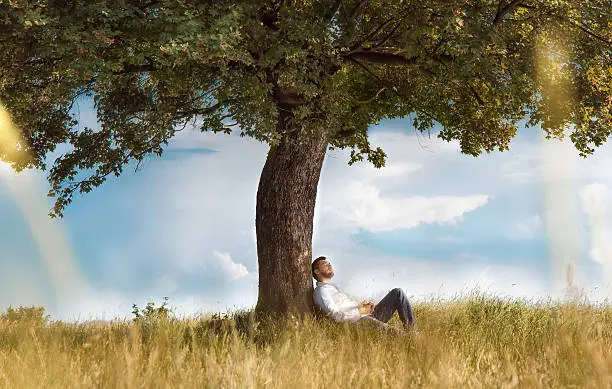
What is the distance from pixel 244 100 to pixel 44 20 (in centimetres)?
321

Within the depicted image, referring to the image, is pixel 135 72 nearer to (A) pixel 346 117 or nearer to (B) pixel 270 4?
(B) pixel 270 4

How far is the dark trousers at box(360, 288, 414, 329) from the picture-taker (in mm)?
9922

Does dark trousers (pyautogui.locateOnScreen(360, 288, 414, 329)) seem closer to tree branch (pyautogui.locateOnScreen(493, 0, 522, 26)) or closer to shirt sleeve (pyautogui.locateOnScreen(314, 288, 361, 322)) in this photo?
shirt sleeve (pyautogui.locateOnScreen(314, 288, 361, 322))

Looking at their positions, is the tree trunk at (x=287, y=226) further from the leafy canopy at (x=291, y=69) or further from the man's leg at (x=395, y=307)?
the man's leg at (x=395, y=307)

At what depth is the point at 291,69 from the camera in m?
9.77

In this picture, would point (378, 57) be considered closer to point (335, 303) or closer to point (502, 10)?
point (502, 10)

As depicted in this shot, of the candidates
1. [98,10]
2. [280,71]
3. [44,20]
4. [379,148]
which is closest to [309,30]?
[280,71]

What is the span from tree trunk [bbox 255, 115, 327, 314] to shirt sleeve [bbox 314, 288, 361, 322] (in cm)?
82

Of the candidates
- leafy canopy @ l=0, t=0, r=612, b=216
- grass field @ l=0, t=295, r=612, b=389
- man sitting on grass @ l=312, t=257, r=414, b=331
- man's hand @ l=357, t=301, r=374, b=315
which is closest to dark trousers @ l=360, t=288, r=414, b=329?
man sitting on grass @ l=312, t=257, r=414, b=331

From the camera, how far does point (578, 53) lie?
11422 millimetres

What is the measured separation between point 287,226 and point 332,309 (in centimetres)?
204

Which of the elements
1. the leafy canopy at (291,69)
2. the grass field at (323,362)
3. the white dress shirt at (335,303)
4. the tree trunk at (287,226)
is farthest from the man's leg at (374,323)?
the leafy canopy at (291,69)

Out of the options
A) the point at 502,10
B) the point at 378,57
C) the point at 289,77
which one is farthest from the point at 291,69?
the point at 502,10

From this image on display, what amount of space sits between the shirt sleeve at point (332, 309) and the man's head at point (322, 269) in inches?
11.7
